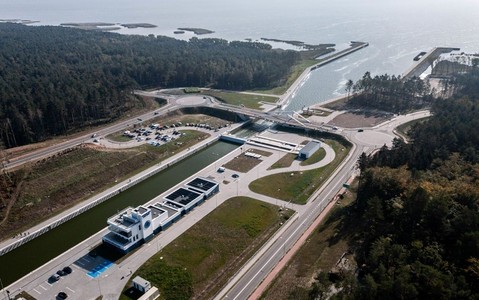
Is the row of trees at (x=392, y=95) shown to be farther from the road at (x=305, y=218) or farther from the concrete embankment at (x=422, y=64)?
the concrete embankment at (x=422, y=64)

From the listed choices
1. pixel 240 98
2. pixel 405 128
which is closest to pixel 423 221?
pixel 405 128

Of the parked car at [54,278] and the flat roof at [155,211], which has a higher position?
the flat roof at [155,211]

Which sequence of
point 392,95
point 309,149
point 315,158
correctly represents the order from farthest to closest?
point 392,95
point 309,149
point 315,158

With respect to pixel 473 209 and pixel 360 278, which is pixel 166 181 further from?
pixel 473 209

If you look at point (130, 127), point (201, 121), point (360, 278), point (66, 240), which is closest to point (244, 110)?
point (201, 121)

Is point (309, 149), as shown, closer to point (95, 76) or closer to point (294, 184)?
point (294, 184)

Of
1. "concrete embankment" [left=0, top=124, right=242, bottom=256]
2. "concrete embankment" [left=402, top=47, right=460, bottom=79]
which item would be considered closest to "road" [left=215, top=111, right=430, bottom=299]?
"concrete embankment" [left=0, top=124, right=242, bottom=256]

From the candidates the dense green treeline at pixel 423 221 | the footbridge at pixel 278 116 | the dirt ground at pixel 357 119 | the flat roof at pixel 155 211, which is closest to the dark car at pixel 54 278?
the flat roof at pixel 155 211
